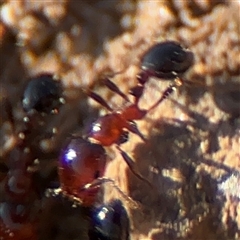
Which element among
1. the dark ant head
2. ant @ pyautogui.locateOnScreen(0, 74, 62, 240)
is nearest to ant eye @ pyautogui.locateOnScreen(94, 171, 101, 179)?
the dark ant head

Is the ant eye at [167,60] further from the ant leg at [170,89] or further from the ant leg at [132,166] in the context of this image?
the ant leg at [132,166]

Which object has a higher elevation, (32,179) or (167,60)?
(167,60)

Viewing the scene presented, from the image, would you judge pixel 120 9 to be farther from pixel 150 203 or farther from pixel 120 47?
→ pixel 150 203

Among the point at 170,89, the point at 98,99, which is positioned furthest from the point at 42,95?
the point at 170,89

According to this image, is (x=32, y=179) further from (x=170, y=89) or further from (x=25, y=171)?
(x=170, y=89)

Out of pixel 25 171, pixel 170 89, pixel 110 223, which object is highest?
pixel 170 89

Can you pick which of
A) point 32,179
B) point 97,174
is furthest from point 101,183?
point 32,179

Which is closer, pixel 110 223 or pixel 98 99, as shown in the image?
pixel 110 223

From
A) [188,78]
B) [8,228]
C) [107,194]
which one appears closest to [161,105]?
[188,78]

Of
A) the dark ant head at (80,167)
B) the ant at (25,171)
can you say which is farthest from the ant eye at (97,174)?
the ant at (25,171)
